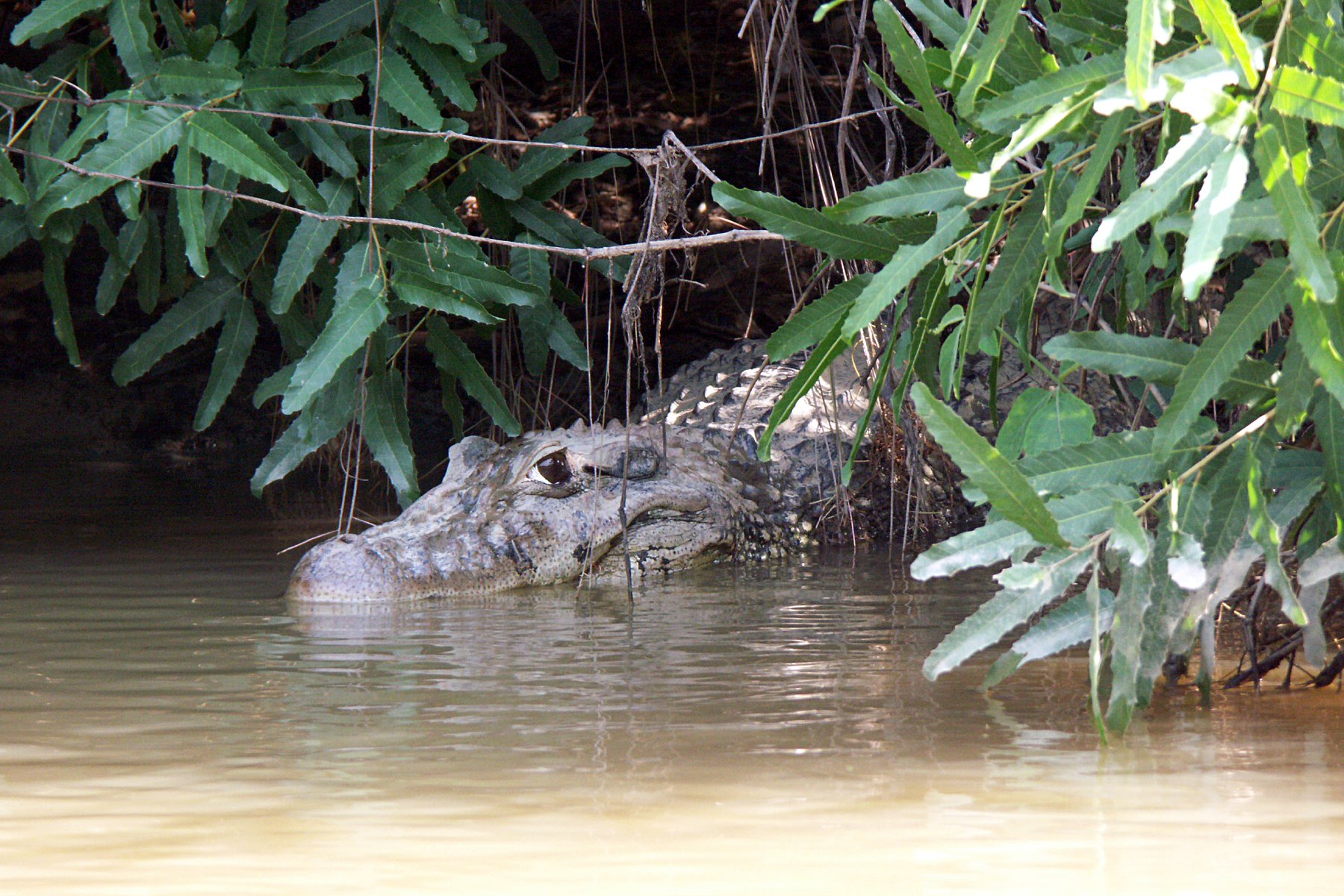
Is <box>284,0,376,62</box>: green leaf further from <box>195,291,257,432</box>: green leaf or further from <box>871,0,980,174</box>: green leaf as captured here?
<box>871,0,980,174</box>: green leaf

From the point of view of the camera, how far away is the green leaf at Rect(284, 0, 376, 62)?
432 cm

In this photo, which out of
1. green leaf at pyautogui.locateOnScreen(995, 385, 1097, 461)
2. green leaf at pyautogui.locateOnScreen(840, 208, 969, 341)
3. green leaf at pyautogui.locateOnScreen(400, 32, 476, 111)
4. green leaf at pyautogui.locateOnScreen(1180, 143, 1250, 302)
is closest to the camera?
green leaf at pyautogui.locateOnScreen(1180, 143, 1250, 302)

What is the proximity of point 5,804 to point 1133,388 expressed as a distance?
7.13 ft

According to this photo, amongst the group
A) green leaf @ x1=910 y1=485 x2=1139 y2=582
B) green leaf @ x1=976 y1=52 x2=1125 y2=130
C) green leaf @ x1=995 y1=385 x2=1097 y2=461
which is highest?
green leaf @ x1=976 y1=52 x2=1125 y2=130

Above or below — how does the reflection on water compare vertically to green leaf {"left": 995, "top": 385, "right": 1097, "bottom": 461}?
below

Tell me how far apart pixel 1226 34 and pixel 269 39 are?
326 centimetres

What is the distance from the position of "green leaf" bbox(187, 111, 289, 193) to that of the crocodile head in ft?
3.86

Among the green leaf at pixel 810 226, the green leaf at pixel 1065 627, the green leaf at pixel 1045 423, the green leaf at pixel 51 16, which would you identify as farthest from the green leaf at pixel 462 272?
the green leaf at pixel 1065 627

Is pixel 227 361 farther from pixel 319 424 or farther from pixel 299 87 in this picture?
pixel 299 87

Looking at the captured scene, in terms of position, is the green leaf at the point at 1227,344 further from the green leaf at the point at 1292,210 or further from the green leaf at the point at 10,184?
the green leaf at the point at 10,184

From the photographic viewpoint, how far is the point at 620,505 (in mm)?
4516

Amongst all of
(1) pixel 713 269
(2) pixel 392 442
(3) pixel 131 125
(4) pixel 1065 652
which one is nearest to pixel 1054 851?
(4) pixel 1065 652

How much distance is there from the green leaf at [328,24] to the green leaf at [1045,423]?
2638 mm

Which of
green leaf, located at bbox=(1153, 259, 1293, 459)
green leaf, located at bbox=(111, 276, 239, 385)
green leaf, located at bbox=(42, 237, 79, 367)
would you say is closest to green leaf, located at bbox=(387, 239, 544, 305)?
green leaf, located at bbox=(111, 276, 239, 385)
